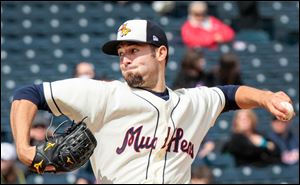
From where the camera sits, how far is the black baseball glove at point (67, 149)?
3326 millimetres

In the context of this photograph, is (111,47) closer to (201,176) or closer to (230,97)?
(230,97)

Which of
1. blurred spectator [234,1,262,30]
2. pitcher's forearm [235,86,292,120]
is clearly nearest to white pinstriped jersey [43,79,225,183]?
pitcher's forearm [235,86,292,120]

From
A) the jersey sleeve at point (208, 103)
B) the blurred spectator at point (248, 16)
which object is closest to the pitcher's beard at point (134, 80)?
the jersey sleeve at point (208, 103)

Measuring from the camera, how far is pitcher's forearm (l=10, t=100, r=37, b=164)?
129 inches

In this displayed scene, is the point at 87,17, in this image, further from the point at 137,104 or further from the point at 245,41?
the point at 137,104

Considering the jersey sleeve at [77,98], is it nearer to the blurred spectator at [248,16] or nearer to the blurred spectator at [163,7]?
the blurred spectator at [248,16]

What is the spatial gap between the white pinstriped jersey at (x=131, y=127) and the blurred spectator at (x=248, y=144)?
366 centimetres

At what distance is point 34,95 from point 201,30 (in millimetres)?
5908

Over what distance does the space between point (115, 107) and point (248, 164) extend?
14.0 feet

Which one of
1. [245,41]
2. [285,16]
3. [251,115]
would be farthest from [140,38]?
[285,16]

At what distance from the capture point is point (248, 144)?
7.47 m

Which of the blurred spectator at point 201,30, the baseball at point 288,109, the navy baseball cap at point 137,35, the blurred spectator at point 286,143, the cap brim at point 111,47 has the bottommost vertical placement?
the blurred spectator at point 286,143

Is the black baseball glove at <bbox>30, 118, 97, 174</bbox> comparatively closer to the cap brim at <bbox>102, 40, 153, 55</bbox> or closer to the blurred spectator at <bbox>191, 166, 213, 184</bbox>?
the cap brim at <bbox>102, 40, 153, 55</bbox>

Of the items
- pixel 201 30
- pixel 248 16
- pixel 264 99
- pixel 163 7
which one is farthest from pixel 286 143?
pixel 264 99
